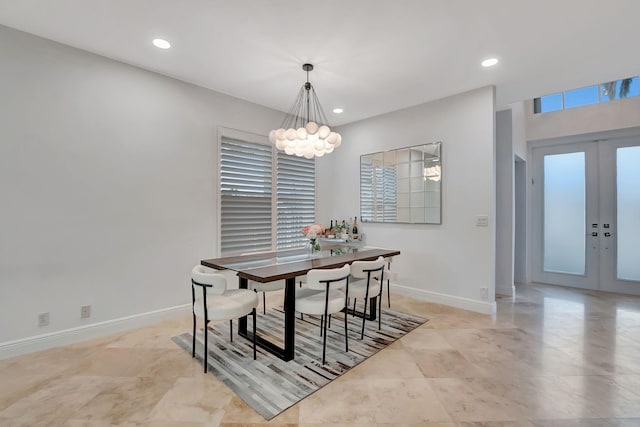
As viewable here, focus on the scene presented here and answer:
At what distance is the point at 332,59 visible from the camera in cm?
296

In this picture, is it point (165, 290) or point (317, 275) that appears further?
point (165, 290)

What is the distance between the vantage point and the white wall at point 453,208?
360cm

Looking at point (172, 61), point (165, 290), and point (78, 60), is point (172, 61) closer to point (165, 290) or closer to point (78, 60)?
point (78, 60)

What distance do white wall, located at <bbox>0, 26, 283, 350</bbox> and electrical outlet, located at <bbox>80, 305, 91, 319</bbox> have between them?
0.11ft

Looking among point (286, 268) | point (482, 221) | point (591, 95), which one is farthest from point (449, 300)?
point (591, 95)

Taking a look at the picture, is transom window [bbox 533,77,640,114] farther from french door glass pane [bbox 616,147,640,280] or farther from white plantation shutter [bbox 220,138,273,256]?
white plantation shutter [bbox 220,138,273,256]

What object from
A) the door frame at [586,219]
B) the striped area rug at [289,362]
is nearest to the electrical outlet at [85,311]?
the striped area rug at [289,362]

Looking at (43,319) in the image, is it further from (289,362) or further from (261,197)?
(261,197)

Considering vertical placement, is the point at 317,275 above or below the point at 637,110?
below

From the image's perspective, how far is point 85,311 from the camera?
2840mm

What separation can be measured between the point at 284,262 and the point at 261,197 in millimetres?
1811

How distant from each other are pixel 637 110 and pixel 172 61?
6.52m

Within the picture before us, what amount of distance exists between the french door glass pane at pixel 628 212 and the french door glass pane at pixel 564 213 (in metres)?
0.42

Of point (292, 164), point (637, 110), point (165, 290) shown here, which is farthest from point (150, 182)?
point (637, 110)
